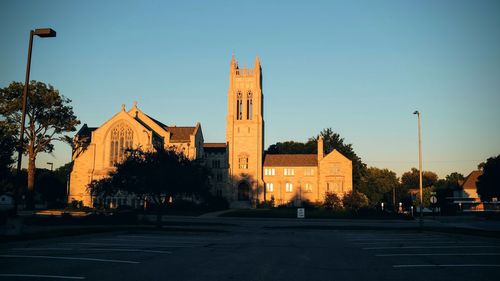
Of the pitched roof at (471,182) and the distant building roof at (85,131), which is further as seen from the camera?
the pitched roof at (471,182)

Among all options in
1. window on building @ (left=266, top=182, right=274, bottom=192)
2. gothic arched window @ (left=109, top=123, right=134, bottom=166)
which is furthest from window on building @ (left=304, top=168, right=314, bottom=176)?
gothic arched window @ (left=109, top=123, right=134, bottom=166)

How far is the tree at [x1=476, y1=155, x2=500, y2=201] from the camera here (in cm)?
6881

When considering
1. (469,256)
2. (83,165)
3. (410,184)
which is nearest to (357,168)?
(83,165)

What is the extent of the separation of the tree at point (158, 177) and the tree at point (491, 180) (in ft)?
183

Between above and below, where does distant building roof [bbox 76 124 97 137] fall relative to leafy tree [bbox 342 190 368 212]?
above

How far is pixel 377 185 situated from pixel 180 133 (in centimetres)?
4700

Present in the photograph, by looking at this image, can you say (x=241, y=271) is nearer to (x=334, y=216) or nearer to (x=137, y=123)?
(x=334, y=216)

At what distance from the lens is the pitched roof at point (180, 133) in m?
76.9

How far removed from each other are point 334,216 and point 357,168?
49.5m

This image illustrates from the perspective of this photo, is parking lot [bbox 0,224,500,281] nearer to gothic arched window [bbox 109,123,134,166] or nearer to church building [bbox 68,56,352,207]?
gothic arched window [bbox 109,123,134,166]

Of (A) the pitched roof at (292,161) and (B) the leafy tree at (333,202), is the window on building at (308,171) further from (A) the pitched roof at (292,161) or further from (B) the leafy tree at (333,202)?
(B) the leafy tree at (333,202)

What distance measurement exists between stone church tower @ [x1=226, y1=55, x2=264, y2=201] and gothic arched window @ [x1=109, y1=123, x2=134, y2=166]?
60.8 ft

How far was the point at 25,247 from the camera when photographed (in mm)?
17750

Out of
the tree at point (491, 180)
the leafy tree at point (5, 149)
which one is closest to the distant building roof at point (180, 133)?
the leafy tree at point (5, 149)
